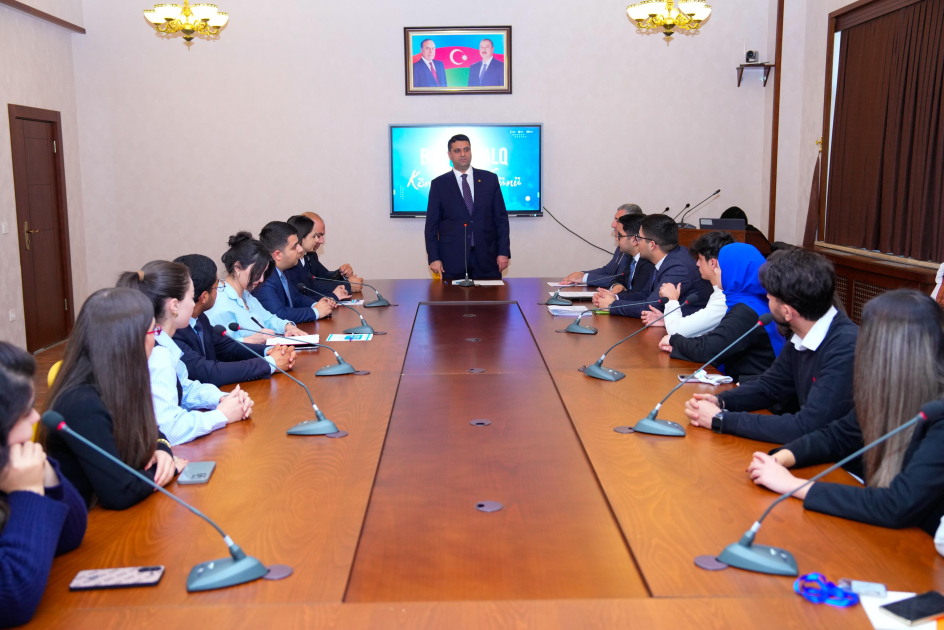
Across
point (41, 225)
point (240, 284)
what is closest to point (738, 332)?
point (240, 284)

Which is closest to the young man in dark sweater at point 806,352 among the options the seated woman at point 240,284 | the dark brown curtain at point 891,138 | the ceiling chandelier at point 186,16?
the seated woman at point 240,284

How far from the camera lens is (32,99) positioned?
6.18 metres

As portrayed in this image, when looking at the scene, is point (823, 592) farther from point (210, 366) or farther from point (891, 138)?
point (891, 138)

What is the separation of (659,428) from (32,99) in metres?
5.94

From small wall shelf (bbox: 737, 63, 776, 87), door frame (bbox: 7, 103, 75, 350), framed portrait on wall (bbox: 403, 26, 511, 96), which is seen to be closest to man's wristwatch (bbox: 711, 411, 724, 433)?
framed portrait on wall (bbox: 403, 26, 511, 96)

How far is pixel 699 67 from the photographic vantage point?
6863 mm

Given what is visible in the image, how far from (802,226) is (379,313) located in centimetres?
392

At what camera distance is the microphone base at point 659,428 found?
85.7 inches

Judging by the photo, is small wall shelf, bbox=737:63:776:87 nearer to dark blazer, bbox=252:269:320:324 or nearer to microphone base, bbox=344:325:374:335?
dark blazer, bbox=252:269:320:324

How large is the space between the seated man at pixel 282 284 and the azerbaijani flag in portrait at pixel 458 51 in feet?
10.0

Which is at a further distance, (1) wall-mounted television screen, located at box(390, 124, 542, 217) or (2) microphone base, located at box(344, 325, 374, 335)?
(1) wall-mounted television screen, located at box(390, 124, 542, 217)

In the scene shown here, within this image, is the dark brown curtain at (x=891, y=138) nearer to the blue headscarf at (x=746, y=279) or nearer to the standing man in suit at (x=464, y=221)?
the blue headscarf at (x=746, y=279)

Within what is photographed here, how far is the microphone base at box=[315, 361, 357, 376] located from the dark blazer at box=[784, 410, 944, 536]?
5.47ft

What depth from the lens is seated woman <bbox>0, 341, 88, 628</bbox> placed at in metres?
1.27
